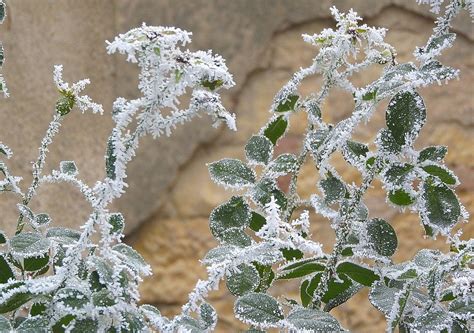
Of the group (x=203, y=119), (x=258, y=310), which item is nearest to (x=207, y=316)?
(x=258, y=310)

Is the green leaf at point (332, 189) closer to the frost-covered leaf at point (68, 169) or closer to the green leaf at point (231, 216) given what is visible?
the green leaf at point (231, 216)

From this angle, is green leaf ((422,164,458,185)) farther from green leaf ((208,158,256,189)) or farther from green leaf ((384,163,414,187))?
green leaf ((208,158,256,189))

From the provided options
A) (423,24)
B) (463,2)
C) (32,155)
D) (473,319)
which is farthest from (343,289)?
(423,24)

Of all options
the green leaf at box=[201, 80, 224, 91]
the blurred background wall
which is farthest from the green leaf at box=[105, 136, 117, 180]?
the blurred background wall

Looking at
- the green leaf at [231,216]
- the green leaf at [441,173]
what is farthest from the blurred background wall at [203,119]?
the green leaf at [441,173]

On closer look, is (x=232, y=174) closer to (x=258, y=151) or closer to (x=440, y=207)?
(x=258, y=151)

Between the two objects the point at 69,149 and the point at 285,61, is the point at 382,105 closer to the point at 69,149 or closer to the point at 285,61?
the point at 285,61
